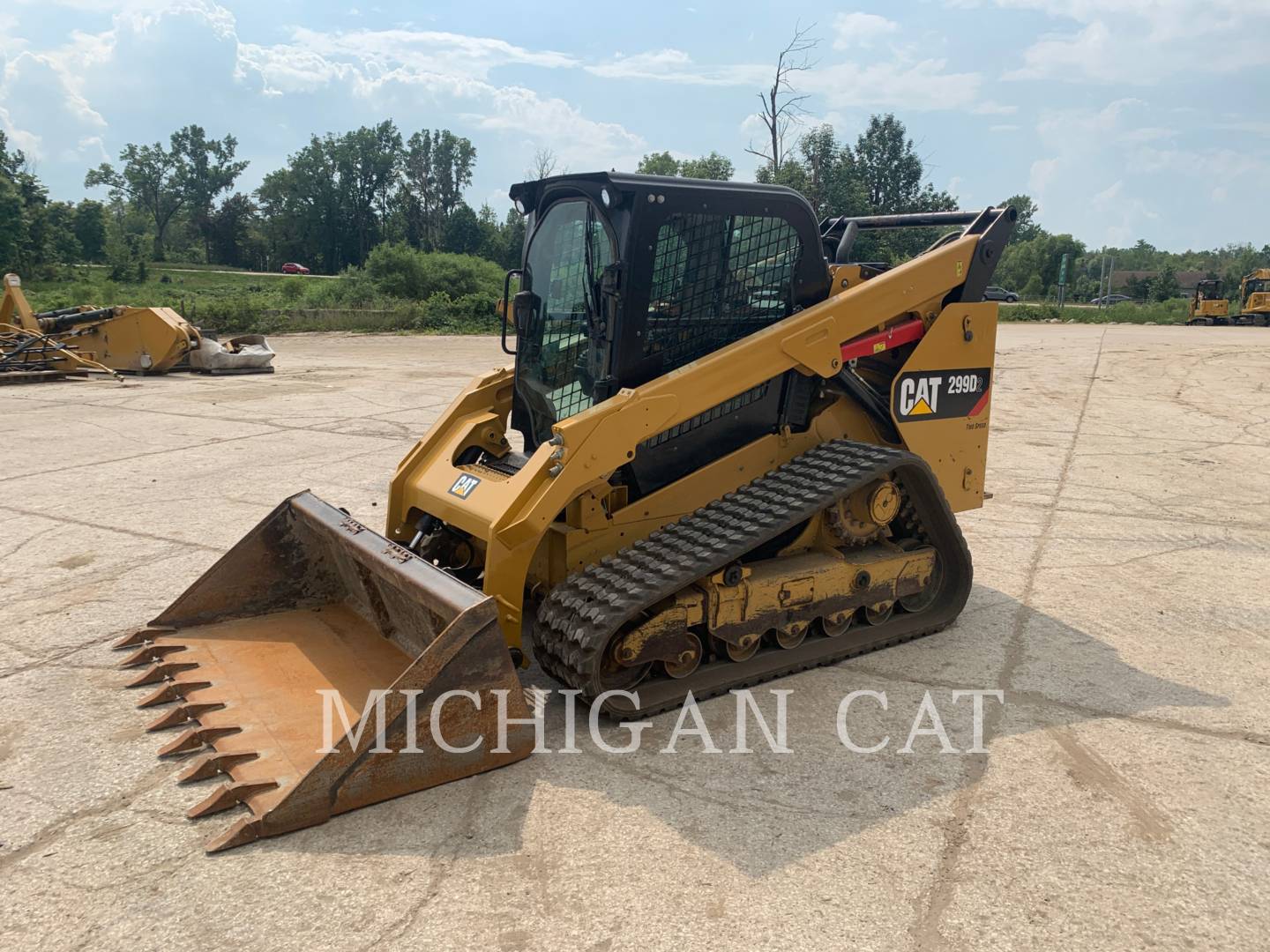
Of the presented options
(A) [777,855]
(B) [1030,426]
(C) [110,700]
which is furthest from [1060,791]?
(B) [1030,426]

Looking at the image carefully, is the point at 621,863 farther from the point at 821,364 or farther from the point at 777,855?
the point at 821,364

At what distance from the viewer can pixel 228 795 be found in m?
3.10

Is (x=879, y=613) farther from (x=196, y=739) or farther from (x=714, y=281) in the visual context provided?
(x=196, y=739)

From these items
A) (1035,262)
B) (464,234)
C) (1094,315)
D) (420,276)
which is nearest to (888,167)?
(1094,315)

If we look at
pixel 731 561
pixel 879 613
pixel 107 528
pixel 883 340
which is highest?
pixel 883 340

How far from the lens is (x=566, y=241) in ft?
15.0

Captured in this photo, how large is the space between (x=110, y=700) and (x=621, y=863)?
2404 millimetres

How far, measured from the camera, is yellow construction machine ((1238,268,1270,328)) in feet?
126

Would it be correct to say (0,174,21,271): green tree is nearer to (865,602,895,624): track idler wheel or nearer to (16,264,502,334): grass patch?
(16,264,502,334): grass patch

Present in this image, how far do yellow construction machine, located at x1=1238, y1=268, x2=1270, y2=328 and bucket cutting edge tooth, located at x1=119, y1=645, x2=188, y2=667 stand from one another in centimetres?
4398

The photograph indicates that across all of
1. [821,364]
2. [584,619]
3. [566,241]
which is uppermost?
[566,241]

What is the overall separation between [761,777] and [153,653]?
8.97ft

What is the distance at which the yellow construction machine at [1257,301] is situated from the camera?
126ft

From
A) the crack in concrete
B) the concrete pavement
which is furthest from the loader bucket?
the crack in concrete
